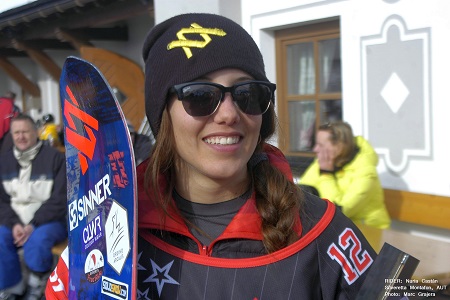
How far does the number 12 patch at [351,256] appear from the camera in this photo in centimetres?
122

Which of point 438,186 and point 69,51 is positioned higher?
point 69,51

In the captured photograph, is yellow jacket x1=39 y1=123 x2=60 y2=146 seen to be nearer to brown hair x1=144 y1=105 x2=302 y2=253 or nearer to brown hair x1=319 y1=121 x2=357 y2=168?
brown hair x1=319 y1=121 x2=357 y2=168

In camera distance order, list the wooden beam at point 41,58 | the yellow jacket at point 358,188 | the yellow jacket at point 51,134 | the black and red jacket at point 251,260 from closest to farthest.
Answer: the black and red jacket at point 251,260 < the yellow jacket at point 358,188 < the yellow jacket at point 51,134 < the wooden beam at point 41,58

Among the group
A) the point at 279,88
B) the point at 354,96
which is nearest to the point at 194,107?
the point at 354,96

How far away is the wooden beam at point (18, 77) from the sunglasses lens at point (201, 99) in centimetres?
1079

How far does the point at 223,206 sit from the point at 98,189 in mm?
296

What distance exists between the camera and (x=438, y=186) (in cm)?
390

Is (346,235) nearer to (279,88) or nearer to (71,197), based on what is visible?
(71,197)

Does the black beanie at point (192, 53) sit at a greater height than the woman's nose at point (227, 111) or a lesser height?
greater

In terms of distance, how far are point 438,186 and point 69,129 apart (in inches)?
120

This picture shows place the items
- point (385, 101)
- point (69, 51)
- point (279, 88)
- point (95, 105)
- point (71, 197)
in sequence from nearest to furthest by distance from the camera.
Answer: point (95, 105)
point (71, 197)
point (385, 101)
point (279, 88)
point (69, 51)

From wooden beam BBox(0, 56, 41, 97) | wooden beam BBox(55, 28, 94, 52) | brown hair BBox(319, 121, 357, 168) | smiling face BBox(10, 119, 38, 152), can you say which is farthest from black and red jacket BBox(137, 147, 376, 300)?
wooden beam BBox(0, 56, 41, 97)

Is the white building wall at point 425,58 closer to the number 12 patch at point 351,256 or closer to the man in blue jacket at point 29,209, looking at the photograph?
the man in blue jacket at point 29,209

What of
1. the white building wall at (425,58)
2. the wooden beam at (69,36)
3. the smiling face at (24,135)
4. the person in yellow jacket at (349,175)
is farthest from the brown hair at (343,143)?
the wooden beam at (69,36)
